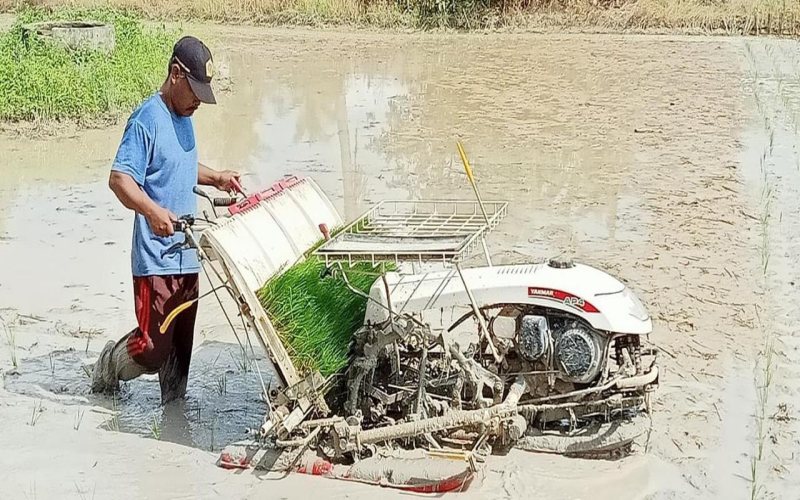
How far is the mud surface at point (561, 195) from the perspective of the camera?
4676 millimetres

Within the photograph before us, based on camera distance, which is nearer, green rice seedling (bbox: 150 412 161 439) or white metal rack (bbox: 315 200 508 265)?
white metal rack (bbox: 315 200 508 265)

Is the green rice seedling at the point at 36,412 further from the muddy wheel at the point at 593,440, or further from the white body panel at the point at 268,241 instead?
the muddy wheel at the point at 593,440

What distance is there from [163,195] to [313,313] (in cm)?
90

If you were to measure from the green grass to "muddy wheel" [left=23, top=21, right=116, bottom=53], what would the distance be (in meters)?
0.11

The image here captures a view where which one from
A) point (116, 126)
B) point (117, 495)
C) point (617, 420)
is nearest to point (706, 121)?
point (116, 126)

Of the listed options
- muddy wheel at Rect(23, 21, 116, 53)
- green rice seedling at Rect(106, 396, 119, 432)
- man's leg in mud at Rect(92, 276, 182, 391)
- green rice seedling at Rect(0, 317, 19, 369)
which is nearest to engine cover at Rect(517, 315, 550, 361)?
man's leg in mud at Rect(92, 276, 182, 391)

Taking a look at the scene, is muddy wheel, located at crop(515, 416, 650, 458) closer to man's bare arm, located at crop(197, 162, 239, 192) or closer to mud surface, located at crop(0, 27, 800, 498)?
mud surface, located at crop(0, 27, 800, 498)

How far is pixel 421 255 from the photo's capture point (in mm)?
3961

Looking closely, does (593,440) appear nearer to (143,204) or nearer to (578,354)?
(578,354)

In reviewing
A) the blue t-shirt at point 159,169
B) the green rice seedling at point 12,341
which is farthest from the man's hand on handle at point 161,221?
the green rice seedling at point 12,341

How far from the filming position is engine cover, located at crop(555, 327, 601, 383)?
423 cm

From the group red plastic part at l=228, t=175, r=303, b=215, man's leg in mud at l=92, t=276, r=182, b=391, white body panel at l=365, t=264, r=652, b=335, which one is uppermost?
red plastic part at l=228, t=175, r=303, b=215

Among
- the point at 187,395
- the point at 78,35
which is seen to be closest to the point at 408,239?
the point at 187,395

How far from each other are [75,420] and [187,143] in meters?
1.43
